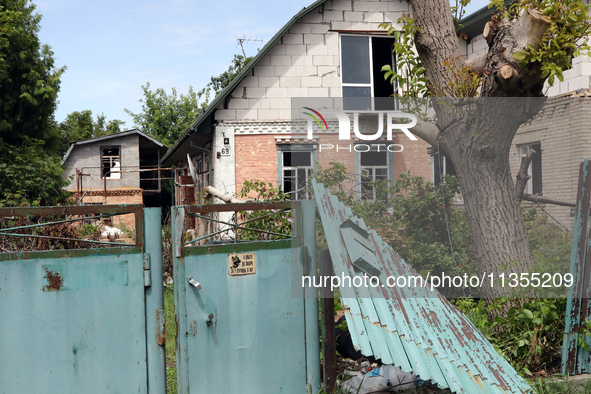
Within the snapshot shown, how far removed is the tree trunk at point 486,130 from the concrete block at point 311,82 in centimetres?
622

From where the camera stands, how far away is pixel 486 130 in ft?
15.7

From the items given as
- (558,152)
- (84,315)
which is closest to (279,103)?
(558,152)

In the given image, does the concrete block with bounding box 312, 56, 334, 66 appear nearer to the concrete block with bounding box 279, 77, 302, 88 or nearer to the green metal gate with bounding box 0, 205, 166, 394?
the concrete block with bounding box 279, 77, 302, 88

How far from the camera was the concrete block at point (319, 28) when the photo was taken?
1148cm

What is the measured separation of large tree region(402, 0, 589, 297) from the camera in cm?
420

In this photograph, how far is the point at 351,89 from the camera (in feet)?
38.4

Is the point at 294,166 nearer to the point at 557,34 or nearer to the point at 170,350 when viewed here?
the point at 170,350

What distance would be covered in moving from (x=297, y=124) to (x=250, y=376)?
8307 mm

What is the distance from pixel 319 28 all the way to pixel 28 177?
811 centimetres

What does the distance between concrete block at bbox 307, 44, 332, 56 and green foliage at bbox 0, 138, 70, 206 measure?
7.19m

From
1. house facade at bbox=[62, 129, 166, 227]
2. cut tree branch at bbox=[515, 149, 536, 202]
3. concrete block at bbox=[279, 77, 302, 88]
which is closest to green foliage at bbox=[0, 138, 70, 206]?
concrete block at bbox=[279, 77, 302, 88]

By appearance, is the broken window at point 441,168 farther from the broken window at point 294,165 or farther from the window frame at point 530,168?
the broken window at point 294,165

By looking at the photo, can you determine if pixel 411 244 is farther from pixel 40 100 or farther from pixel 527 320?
pixel 40 100

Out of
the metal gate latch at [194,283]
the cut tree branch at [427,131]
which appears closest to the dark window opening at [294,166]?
the cut tree branch at [427,131]
